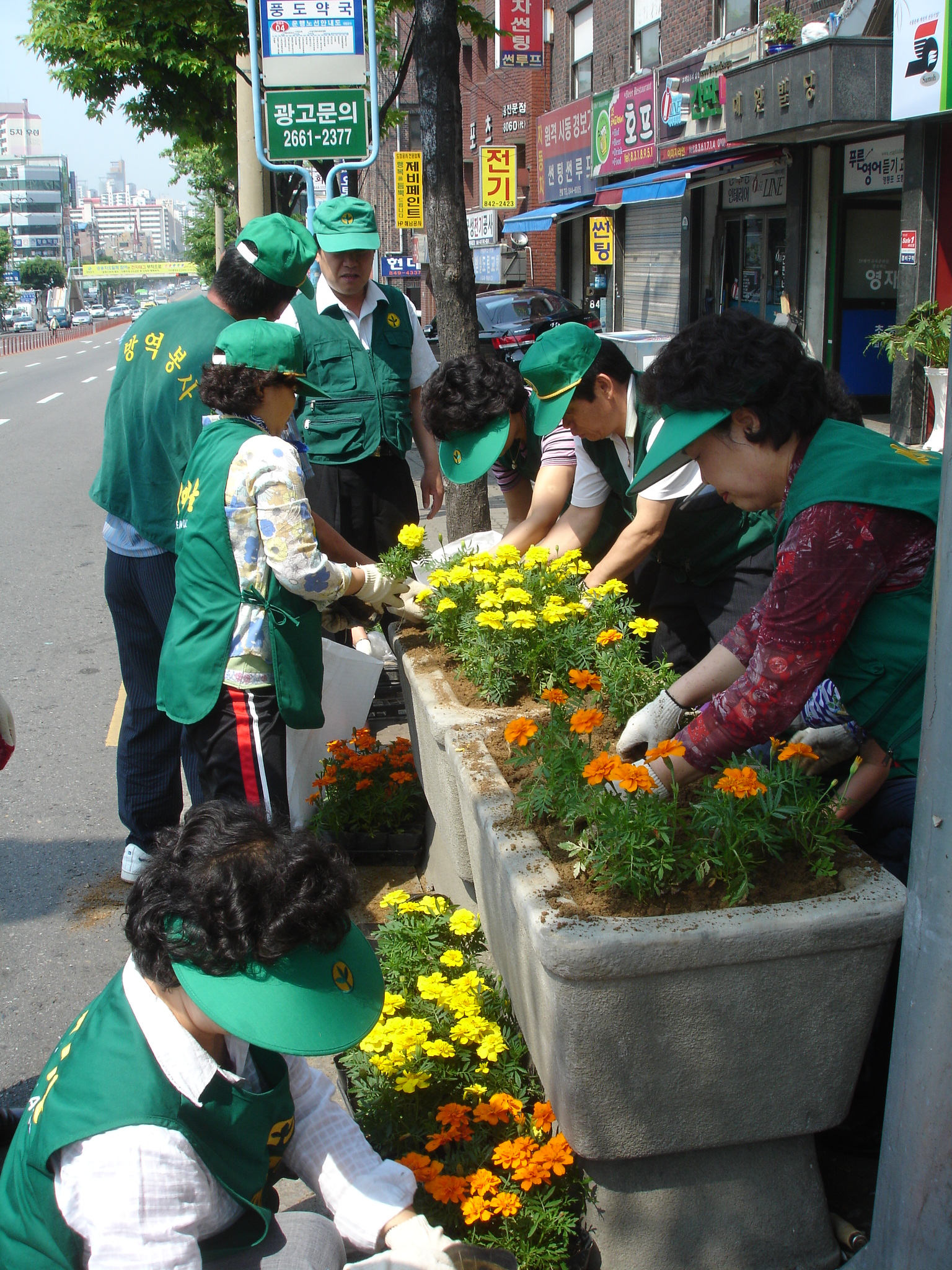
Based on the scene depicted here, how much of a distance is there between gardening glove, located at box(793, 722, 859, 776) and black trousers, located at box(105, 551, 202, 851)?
6.27ft

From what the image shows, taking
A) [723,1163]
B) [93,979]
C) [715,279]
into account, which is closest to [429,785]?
[93,979]

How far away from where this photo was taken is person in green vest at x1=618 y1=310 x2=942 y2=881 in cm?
196

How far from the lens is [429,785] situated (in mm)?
3236

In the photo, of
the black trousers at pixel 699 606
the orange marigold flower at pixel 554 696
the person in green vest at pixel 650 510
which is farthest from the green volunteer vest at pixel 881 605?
the black trousers at pixel 699 606

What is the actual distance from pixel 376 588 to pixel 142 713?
84cm

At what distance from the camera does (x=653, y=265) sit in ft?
61.4

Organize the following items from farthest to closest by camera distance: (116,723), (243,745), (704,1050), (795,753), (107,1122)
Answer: (116,723), (243,745), (795,753), (704,1050), (107,1122)

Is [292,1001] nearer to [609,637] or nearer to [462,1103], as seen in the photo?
[462,1103]

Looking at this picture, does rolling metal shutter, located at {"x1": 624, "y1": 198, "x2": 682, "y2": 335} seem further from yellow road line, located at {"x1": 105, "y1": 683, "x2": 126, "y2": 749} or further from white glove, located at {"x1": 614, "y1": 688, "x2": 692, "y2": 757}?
→ white glove, located at {"x1": 614, "y1": 688, "x2": 692, "y2": 757}

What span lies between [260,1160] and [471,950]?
1204 mm

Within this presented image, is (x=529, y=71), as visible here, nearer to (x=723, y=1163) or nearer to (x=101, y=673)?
(x=101, y=673)

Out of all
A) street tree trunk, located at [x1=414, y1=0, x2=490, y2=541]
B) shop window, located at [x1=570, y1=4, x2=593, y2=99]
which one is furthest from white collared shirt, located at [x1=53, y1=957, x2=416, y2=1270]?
shop window, located at [x1=570, y1=4, x2=593, y2=99]

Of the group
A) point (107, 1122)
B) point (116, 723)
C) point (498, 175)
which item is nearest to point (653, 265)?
point (498, 175)

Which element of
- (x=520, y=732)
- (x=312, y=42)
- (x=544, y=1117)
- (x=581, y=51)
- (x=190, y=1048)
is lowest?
(x=544, y=1117)
